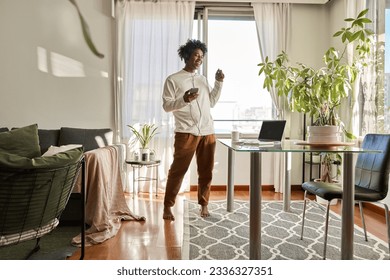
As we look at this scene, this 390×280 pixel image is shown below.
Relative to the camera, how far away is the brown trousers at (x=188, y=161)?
9.43 ft

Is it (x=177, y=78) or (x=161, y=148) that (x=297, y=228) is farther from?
(x=161, y=148)

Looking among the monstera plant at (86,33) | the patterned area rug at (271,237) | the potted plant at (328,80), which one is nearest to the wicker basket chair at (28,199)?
the patterned area rug at (271,237)

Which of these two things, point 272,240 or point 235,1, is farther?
point 235,1

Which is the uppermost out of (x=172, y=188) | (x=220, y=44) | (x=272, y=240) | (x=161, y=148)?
(x=220, y=44)

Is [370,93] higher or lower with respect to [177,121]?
higher

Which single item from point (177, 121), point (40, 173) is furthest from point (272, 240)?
point (40, 173)

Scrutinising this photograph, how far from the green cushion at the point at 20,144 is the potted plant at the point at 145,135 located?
1.74 meters

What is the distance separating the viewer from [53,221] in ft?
5.69

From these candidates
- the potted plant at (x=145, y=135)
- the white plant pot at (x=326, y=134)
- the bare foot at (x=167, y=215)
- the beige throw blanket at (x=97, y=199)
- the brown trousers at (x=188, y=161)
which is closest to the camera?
the white plant pot at (x=326, y=134)

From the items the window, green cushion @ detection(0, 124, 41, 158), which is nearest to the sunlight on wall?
the window

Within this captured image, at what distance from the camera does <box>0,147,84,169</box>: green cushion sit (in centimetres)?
144

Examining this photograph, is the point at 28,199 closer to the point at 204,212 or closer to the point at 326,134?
the point at 326,134

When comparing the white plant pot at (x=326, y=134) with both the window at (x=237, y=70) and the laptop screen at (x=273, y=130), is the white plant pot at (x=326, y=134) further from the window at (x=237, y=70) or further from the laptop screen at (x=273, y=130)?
the window at (x=237, y=70)

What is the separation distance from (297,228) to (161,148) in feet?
6.82
